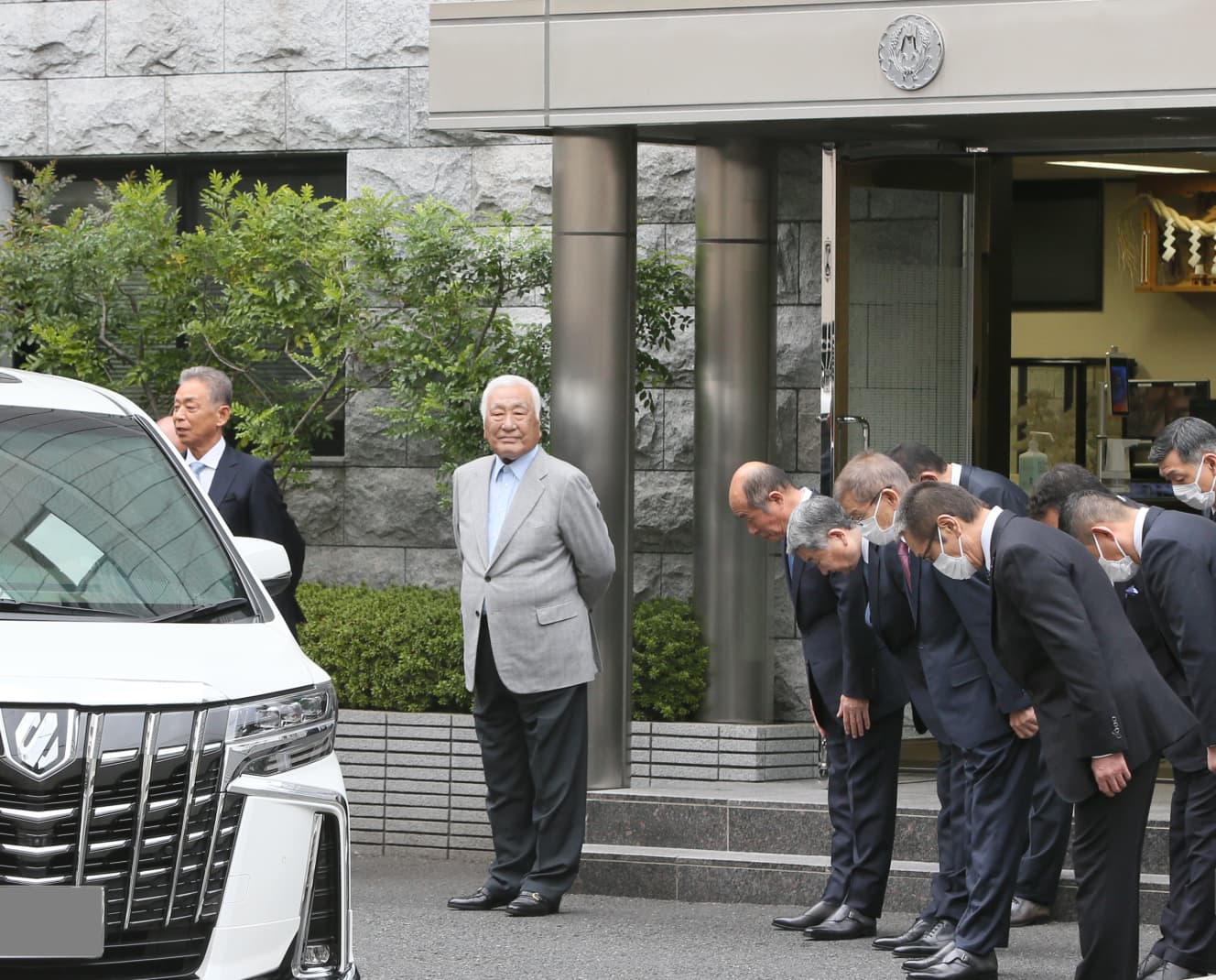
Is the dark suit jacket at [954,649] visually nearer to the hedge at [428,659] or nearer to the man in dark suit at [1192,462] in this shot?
the man in dark suit at [1192,462]

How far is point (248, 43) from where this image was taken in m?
11.6

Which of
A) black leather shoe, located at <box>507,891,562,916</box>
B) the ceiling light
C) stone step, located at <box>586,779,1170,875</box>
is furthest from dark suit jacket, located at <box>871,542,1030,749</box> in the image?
the ceiling light

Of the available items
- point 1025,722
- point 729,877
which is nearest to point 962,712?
point 1025,722

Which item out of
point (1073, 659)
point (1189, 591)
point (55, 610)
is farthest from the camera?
point (1189, 591)

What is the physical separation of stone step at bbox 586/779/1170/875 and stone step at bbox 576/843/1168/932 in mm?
54

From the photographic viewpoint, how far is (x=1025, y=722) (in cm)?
708

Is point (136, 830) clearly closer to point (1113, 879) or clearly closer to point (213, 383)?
point (1113, 879)

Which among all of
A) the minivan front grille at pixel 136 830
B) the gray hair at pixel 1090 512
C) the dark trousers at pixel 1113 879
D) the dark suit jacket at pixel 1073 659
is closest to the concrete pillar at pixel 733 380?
the gray hair at pixel 1090 512

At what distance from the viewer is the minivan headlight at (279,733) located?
475 centimetres

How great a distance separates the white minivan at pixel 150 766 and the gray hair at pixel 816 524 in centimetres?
242

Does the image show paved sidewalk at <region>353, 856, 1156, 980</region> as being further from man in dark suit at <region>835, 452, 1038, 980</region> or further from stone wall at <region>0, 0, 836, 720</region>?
stone wall at <region>0, 0, 836, 720</region>

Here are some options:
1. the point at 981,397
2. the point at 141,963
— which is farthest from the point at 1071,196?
the point at 141,963

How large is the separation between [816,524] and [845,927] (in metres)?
1.56

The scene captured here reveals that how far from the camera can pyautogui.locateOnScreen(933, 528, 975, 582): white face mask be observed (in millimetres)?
6320
